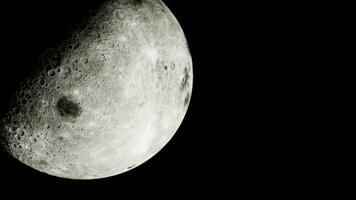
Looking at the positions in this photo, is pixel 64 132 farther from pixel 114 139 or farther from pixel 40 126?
pixel 114 139

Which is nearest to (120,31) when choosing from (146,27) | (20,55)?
(146,27)

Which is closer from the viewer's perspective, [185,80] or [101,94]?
[101,94]

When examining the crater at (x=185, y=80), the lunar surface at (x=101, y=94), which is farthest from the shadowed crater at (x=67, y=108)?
the crater at (x=185, y=80)

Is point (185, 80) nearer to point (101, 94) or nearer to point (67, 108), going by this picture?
point (101, 94)

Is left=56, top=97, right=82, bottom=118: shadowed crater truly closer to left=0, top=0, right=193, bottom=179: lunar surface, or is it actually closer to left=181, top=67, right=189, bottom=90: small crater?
left=0, top=0, right=193, bottom=179: lunar surface

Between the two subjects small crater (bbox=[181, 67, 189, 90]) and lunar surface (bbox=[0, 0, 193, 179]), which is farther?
small crater (bbox=[181, 67, 189, 90])

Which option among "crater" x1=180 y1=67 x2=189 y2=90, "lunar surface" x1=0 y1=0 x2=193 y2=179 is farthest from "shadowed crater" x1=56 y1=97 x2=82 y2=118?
"crater" x1=180 y1=67 x2=189 y2=90

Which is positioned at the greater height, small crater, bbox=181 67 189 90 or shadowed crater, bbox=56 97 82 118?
shadowed crater, bbox=56 97 82 118

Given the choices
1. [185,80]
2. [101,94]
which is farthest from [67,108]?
[185,80]
